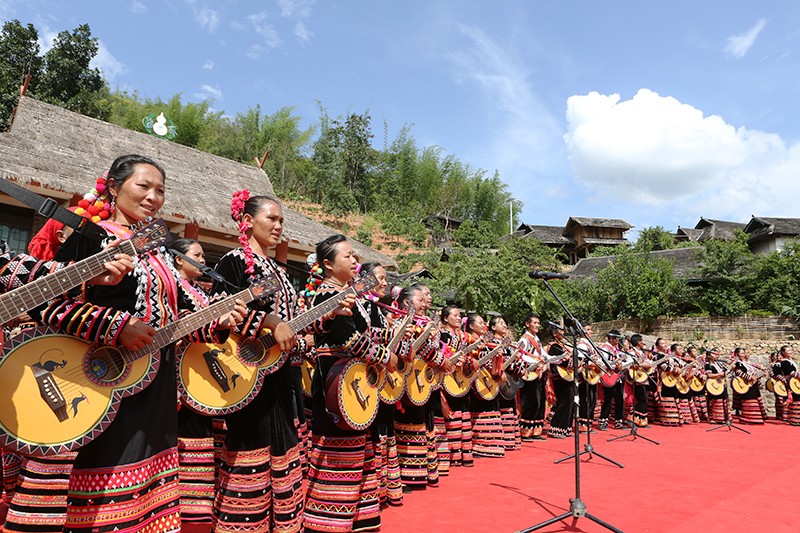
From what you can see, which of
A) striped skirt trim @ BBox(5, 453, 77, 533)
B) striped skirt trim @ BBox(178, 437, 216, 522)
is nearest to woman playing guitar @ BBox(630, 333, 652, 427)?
striped skirt trim @ BBox(178, 437, 216, 522)

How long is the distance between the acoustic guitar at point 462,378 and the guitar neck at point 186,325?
4.09m

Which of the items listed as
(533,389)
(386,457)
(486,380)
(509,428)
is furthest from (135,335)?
(533,389)

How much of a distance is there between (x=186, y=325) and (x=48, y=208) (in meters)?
0.72

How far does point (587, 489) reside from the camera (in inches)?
210

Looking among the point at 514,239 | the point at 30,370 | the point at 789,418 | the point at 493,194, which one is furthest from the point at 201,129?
the point at 30,370

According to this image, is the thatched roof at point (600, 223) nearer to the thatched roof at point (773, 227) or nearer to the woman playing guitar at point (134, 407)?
the thatched roof at point (773, 227)

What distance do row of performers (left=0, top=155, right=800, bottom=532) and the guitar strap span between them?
0.12 metres

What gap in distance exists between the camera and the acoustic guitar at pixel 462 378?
21.3ft

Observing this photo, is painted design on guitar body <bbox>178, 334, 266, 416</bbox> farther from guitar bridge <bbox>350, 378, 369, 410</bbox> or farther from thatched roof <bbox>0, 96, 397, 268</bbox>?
thatched roof <bbox>0, 96, 397, 268</bbox>

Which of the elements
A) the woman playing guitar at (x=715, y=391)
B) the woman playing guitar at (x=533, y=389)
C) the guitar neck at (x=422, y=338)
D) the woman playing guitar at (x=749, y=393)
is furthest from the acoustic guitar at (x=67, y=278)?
the woman playing guitar at (x=749, y=393)

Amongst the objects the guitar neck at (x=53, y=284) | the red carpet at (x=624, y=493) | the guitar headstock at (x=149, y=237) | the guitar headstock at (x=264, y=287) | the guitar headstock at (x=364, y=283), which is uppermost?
the guitar headstock at (x=364, y=283)

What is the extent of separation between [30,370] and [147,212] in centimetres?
89

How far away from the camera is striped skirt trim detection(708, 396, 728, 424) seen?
12.9 m

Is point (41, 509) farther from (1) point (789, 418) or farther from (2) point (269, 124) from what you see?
(2) point (269, 124)
